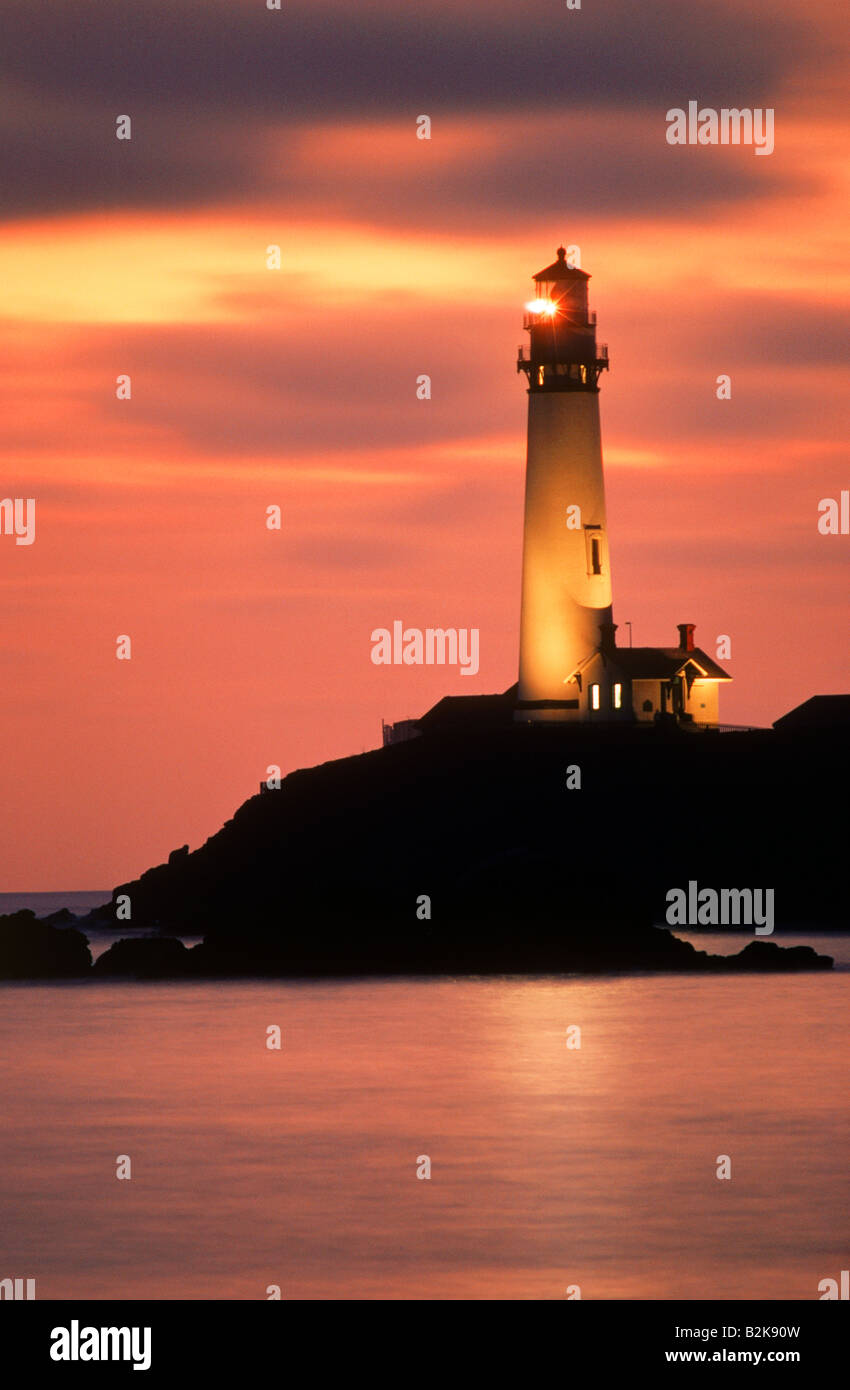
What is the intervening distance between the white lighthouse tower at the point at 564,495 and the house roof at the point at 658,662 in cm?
108

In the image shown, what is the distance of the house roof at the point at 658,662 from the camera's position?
214 feet

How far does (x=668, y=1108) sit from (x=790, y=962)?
56.9ft

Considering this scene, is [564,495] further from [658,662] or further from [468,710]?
[468,710]

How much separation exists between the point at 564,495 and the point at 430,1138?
3238cm

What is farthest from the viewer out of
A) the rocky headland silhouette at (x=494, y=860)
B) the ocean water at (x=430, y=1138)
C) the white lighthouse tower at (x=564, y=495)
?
the white lighthouse tower at (x=564, y=495)

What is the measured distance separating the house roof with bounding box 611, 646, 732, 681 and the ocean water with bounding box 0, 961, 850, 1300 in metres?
14.5

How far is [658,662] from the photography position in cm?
6656

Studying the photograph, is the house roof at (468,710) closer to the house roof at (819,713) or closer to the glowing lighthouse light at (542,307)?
the house roof at (819,713)

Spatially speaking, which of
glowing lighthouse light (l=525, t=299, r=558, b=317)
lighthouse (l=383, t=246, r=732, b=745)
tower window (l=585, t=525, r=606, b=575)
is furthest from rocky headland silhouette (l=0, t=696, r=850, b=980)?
glowing lighthouse light (l=525, t=299, r=558, b=317)

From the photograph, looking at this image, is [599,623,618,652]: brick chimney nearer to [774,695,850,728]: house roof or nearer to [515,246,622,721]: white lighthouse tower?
[515,246,622,721]: white lighthouse tower

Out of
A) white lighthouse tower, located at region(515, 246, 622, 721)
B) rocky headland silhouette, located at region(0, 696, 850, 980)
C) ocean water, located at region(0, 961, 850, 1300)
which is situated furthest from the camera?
white lighthouse tower, located at region(515, 246, 622, 721)

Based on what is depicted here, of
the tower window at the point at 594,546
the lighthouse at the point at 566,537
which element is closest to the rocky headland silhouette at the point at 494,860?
the lighthouse at the point at 566,537

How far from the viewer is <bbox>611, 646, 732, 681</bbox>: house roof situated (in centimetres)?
6525
